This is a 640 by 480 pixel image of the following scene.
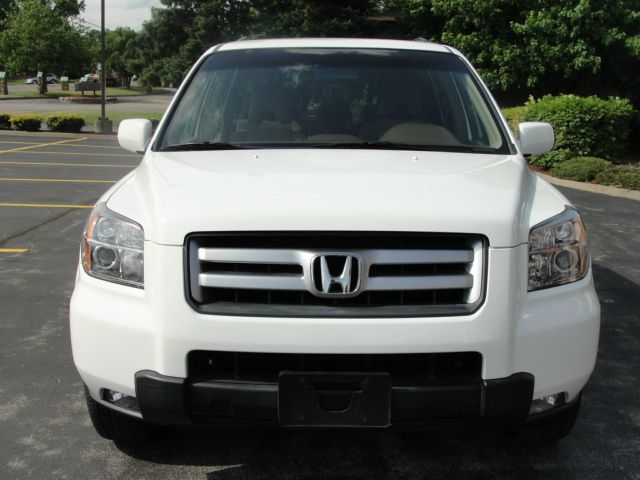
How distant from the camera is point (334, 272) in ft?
8.54

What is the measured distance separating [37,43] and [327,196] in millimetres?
56233

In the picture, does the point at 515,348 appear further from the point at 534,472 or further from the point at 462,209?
the point at 534,472

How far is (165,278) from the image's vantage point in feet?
8.57

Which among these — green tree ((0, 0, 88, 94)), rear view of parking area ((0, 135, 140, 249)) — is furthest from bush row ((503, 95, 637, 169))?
green tree ((0, 0, 88, 94))

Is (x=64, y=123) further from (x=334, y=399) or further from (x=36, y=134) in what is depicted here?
(x=334, y=399)

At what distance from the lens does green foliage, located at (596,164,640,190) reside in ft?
40.1

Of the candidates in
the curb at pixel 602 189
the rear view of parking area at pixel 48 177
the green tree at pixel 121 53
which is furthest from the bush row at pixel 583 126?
the green tree at pixel 121 53

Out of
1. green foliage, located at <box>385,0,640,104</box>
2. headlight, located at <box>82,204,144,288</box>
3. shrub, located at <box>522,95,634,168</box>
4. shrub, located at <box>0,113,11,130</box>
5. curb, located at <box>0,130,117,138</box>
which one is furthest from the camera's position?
shrub, located at <box>0,113,11,130</box>

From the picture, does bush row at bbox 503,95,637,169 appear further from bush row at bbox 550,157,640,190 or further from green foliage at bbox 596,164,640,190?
green foliage at bbox 596,164,640,190

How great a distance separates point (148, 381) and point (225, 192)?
748 millimetres

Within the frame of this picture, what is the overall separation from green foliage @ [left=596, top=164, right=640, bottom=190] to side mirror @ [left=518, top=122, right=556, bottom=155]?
894 centimetres

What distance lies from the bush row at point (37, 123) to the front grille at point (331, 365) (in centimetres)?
2358

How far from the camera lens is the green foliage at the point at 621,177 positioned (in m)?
12.2

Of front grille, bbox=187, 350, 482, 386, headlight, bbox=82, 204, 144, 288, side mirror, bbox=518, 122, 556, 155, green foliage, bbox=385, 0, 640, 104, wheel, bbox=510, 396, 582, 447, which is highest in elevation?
green foliage, bbox=385, 0, 640, 104
